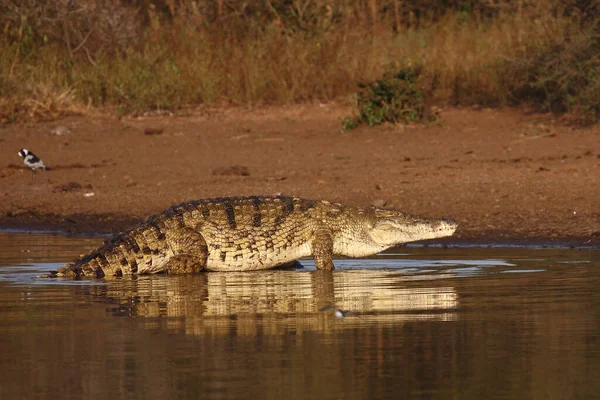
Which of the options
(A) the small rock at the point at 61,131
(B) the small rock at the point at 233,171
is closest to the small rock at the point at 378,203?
(B) the small rock at the point at 233,171

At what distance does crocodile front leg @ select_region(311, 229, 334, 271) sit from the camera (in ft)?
30.0

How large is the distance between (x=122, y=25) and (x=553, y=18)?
662 cm

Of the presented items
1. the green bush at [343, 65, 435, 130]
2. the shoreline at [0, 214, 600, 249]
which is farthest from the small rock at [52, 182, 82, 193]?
the green bush at [343, 65, 435, 130]

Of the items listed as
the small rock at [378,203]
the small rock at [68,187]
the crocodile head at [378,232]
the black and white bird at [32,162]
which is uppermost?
the black and white bird at [32,162]

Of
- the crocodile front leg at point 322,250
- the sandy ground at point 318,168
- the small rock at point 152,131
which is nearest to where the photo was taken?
the crocodile front leg at point 322,250

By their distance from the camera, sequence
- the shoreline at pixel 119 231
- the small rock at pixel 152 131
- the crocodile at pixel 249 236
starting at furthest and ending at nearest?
the small rock at pixel 152 131 < the shoreline at pixel 119 231 < the crocodile at pixel 249 236

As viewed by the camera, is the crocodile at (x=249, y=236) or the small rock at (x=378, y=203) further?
the small rock at (x=378, y=203)

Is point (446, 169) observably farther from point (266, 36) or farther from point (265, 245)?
point (266, 36)

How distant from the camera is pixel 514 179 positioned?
1255cm

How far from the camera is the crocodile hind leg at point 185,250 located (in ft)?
29.1

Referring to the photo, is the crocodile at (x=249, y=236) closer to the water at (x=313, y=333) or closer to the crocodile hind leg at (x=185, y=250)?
the crocodile hind leg at (x=185, y=250)

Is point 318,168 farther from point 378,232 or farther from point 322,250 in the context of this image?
point 322,250

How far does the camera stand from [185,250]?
29.2 ft

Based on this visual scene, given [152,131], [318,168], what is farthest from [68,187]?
[152,131]
